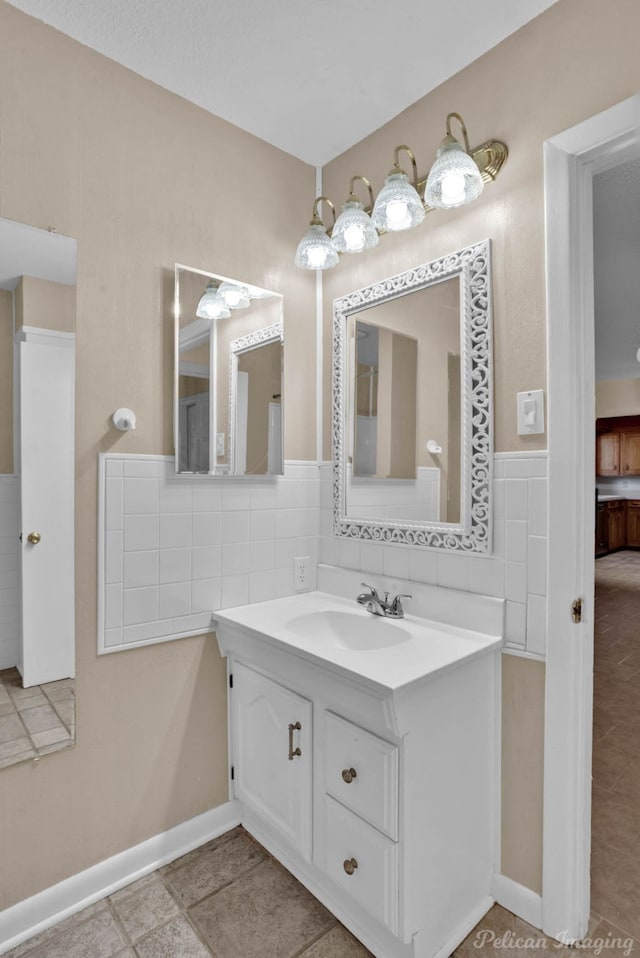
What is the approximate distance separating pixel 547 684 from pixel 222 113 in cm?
208

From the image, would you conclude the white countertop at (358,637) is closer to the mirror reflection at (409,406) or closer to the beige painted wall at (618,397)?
the mirror reflection at (409,406)

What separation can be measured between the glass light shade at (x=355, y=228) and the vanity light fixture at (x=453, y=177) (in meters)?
0.27

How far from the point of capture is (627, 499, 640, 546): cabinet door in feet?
27.0

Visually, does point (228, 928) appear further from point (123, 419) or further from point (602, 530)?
point (602, 530)

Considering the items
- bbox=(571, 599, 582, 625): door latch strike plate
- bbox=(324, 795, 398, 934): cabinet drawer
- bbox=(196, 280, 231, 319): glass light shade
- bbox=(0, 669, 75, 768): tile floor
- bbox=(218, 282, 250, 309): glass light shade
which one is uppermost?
bbox=(218, 282, 250, 309): glass light shade

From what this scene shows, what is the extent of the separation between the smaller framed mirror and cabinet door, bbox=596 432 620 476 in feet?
26.5

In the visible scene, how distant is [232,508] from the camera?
181cm

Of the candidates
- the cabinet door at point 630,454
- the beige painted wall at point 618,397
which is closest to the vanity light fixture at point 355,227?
the beige painted wall at point 618,397

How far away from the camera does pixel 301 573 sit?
6.60 ft

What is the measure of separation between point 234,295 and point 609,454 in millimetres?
8345

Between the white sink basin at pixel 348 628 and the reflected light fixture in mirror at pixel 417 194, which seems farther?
→ the white sink basin at pixel 348 628

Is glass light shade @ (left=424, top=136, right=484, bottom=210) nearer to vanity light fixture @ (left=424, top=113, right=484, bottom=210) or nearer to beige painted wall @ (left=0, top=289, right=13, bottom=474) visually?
vanity light fixture @ (left=424, top=113, right=484, bottom=210)

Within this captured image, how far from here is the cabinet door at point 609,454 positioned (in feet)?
27.3

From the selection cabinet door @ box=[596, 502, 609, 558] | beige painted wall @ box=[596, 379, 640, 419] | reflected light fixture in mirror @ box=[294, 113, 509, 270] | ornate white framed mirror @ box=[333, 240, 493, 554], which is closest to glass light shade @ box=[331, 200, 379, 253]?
reflected light fixture in mirror @ box=[294, 113, 509, 270]
